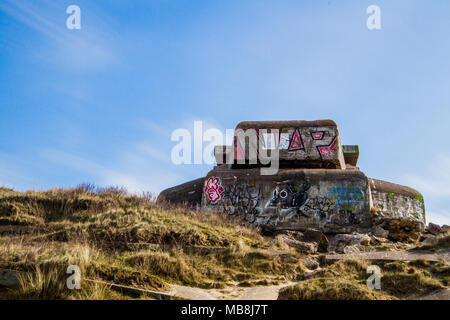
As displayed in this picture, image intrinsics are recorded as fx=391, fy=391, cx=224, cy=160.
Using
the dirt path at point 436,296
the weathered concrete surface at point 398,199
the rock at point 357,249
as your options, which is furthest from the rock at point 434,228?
the dirt path at point 436,296

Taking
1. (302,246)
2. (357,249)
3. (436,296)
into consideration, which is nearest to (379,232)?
(357,249)

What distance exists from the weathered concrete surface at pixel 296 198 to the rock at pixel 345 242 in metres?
2.04

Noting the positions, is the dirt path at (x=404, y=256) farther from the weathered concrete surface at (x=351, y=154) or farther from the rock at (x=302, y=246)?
the weathered concrete surface at (x=351, y=154)

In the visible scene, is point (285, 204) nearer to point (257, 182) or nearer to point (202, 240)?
point (257, 182)

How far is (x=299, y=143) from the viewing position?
1591 cm

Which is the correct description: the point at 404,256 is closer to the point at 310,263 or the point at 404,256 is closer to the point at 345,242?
the point at 310,263

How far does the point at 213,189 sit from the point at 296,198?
3.22 metres

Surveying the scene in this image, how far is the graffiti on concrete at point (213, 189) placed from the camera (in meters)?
15.2

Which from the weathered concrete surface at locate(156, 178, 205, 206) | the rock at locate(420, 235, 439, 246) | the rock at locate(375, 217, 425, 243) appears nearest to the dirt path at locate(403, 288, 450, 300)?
the rock at locate(420, 235, 439, 246)

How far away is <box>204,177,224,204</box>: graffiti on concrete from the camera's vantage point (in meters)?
15.2

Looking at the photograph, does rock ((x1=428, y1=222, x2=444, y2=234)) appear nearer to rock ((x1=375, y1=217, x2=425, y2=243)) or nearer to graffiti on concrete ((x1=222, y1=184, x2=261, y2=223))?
rock ((x1=375, y1=217, x2=425, y2=243))
